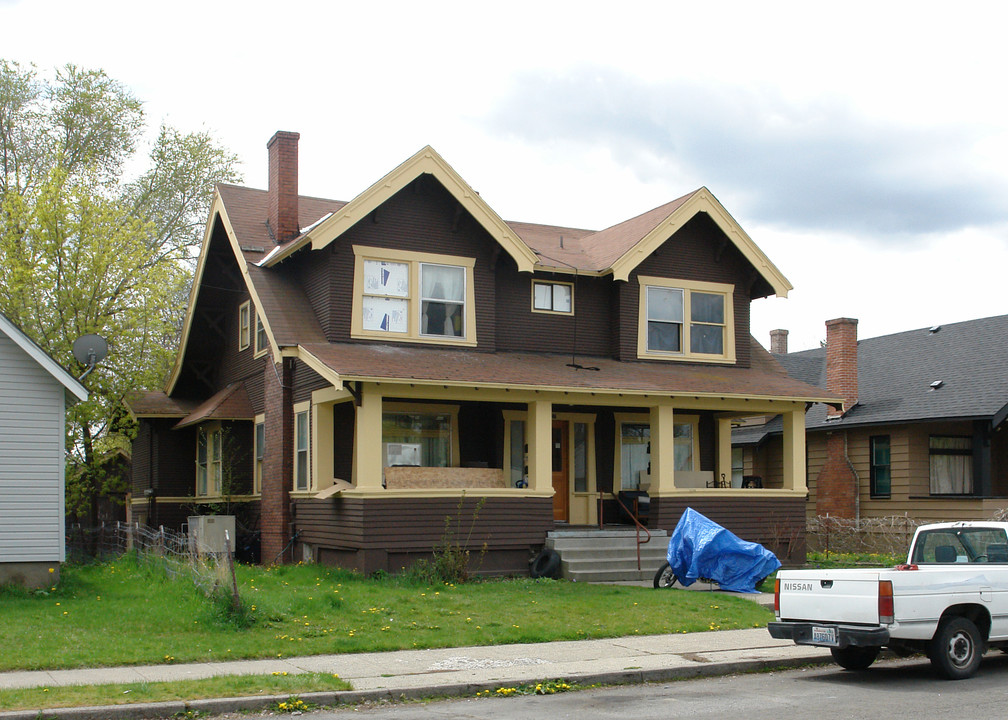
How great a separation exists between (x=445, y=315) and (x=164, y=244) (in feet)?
68.5

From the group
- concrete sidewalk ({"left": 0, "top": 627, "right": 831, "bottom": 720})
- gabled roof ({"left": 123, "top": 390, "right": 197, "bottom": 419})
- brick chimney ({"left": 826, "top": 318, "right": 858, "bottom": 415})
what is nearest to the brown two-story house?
gabled roof ({"left": 123, "top": 390, "right": 197, "bottom": 419})

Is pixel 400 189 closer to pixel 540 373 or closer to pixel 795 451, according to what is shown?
pixel 540 373

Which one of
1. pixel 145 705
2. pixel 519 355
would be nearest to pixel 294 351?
pixel 519 355

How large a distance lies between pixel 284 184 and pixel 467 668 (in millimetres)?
14249

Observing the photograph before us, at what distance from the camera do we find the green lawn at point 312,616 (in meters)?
11.8

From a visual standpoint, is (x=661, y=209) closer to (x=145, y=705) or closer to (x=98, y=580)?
(x=98, y=580)

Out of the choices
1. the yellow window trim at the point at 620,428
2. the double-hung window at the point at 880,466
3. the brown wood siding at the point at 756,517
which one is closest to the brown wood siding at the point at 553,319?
the yellow window trim at the point at 620,428

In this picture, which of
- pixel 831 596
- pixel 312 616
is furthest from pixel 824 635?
pixel 312 616

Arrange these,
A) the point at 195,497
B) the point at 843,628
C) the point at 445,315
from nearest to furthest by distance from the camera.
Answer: the point at 843,628, the point at 445,315, the point at 195,497

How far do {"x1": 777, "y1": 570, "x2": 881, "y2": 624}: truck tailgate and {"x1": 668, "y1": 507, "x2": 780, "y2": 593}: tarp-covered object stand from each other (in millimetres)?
5951

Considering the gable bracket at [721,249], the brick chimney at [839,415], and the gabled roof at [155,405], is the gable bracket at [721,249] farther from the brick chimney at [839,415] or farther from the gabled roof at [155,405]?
the gabled roof at [155,405]

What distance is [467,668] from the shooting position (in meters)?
11.3

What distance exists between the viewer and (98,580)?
18359 millimetres

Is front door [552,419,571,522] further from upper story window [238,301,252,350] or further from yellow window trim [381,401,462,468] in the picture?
upper story window [238,301,252,350]
